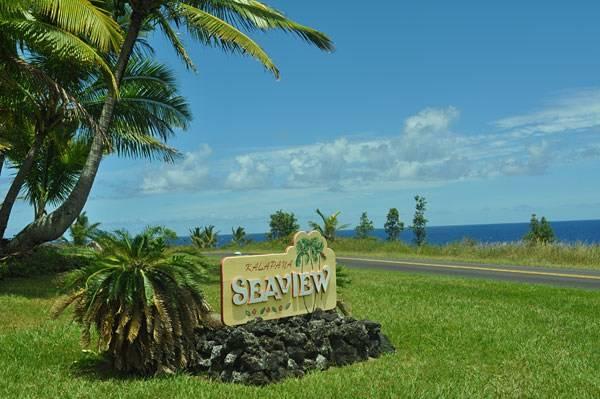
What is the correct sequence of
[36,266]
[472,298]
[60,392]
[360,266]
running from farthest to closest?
[360,266] < [36,266] < [472,298] < [60,392]

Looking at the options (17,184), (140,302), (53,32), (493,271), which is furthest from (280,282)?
(493,271)

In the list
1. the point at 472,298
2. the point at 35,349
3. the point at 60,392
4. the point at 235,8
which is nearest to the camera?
the point at 60,392

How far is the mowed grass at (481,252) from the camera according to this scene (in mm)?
25719

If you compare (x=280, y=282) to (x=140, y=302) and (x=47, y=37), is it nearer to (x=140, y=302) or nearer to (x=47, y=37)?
(x=140, y=302)

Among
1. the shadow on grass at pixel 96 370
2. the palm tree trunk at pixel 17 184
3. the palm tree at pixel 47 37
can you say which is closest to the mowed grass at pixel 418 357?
the shadow on grass at pixel 96 370

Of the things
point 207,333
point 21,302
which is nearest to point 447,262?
point 21,302

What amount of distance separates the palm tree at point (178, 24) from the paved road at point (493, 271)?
28.3ft

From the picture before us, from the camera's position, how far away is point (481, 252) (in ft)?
94.5

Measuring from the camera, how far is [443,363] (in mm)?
7781

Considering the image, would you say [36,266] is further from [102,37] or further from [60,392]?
[60,392]

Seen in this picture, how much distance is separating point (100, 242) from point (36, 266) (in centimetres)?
1021

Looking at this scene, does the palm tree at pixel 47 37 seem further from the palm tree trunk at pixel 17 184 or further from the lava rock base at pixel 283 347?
the lava rock base at pixel 283 347

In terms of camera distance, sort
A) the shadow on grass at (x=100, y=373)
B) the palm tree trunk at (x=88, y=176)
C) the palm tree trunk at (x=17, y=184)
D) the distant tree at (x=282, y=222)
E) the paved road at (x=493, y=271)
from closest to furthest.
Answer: the shadow on grass at (x=100, y=373), the palm tree trunk at (x=88, y=176), the palm tree trunk at (x=17, y=184), the paved road at (x=493, y=271), the distant tree at (x=282, y=222)

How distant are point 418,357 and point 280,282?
186 centimetres
